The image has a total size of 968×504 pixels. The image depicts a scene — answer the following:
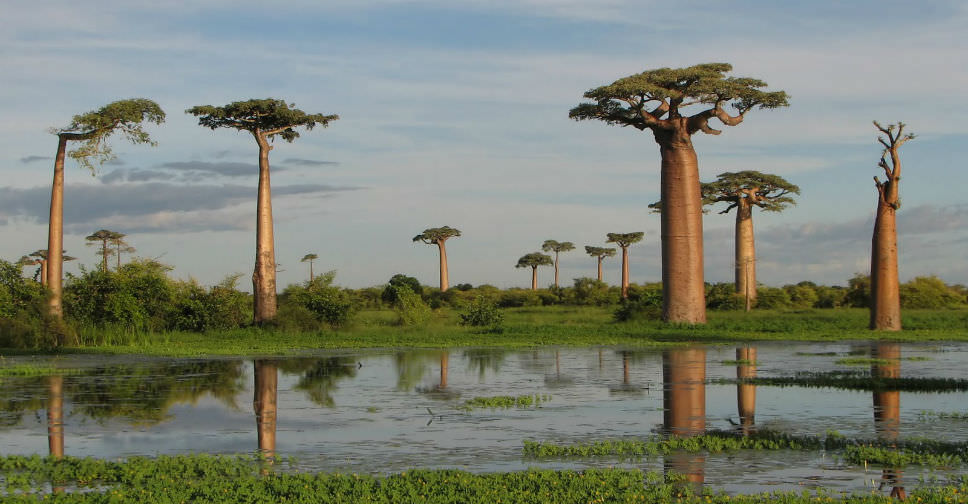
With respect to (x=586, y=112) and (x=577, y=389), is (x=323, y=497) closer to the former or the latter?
(x=577, y=389)

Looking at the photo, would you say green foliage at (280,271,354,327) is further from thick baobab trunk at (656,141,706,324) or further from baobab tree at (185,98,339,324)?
thick baobab trunk at (656,141,706,324)

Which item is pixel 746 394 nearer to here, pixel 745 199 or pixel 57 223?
pixel 57 223

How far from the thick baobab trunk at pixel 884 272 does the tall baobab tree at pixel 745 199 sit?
50.8ft

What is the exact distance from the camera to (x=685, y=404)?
1130cm

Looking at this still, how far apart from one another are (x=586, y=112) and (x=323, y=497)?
21541mm

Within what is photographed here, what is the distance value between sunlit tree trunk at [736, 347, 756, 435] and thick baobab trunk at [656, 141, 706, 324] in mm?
7770

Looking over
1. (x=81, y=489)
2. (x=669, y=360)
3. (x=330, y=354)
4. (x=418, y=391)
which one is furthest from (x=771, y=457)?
(x=330, y=354)

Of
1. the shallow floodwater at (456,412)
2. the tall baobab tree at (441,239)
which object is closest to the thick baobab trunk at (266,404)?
the shallow floodwater at (456,412)

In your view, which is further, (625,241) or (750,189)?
(625,241)

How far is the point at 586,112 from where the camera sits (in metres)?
27.1

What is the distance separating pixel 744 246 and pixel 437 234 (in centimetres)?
2254

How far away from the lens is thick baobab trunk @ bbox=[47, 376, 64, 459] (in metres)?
8.73

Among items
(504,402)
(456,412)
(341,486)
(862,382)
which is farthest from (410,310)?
(341,486)

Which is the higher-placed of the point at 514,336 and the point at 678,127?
the point at 678,127
